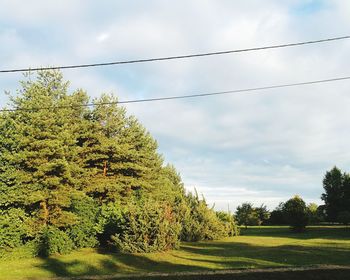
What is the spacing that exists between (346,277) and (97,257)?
14.7 meters

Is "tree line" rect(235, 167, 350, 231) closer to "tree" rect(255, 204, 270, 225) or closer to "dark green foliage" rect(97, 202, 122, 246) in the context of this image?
"tree" rect(255, 204, 270, 225)

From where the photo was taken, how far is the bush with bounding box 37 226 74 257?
26297mm

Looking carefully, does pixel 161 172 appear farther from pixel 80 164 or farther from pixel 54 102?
pixel 54 102

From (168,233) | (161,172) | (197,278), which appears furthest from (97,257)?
(161,172)

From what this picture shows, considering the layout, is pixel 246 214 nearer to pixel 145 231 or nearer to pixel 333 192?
pixel 333 192

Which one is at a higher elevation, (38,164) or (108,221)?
(38,164)

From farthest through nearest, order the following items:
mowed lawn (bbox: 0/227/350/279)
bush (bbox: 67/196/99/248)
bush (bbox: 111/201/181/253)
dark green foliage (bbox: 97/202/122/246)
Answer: dark green foliage (bbox: 97/202/122/246) < bush (bbox: 67/196/99/248) < bush (bbox: 111/201/181/253) < mowed lawn (bbox: 0/227/350/279)

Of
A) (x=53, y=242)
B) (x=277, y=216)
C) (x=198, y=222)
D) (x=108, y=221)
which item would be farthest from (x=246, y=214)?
(x=53, y=242)

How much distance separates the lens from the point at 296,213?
46.1m

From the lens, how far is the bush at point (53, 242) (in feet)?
86.3

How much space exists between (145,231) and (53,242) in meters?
6.15

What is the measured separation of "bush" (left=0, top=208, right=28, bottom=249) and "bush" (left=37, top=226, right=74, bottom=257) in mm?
1260

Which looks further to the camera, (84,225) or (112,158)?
(112,158)

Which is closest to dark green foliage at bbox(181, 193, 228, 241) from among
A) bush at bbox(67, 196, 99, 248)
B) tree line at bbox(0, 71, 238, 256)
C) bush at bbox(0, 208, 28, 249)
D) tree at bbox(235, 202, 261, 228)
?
tree line at bbox(0, 71, 238, 256)
